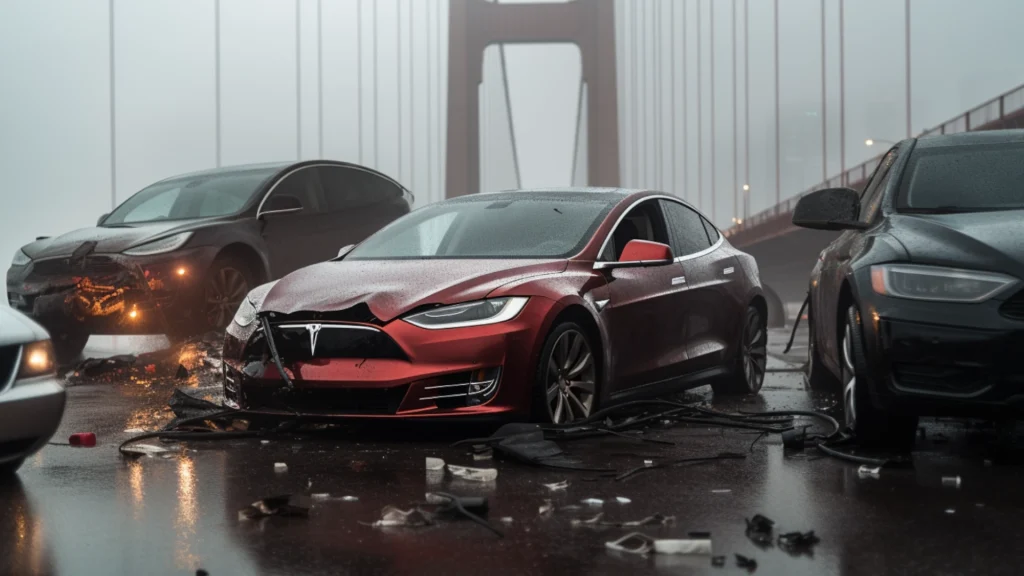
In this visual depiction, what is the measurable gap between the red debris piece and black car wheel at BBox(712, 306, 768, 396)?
11.8 ft

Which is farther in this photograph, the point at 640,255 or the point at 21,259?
the point at 21,259

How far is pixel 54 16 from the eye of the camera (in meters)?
16.6

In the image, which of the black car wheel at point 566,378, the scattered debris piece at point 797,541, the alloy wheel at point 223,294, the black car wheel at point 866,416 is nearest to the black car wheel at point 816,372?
the black car wheel at point 566,378

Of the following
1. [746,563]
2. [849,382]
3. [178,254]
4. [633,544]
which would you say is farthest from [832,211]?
[178,254]

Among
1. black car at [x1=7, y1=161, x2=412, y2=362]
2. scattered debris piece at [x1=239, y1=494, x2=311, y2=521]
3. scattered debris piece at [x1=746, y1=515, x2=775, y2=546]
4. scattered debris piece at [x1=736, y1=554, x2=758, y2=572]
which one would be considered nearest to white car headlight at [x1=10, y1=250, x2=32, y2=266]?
black car at [x1=7, y1=161, x2=412, y2=362]

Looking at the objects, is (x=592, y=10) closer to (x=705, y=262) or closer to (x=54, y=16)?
(x=54, y=16)

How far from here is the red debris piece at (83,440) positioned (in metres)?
5.69

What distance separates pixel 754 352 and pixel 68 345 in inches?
226

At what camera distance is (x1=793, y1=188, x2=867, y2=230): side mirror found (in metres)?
5.90

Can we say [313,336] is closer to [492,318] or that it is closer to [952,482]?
[492,318]

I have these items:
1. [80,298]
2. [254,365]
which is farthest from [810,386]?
[80,298]

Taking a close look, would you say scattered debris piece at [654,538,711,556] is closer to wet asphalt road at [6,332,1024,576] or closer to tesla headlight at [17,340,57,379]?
wet asphalt road at [6,332,1024,576]

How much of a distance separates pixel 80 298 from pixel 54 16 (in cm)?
803

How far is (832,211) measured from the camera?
5.95 m
